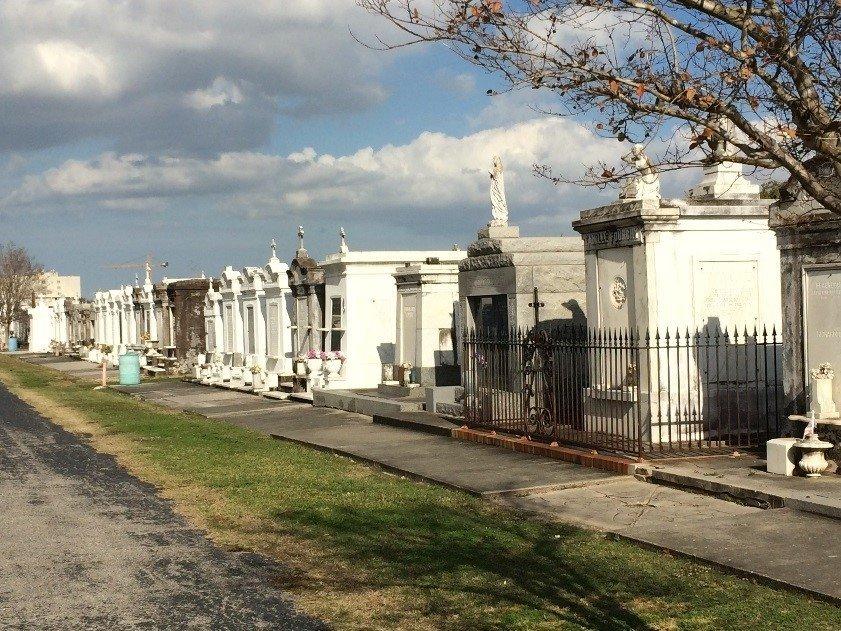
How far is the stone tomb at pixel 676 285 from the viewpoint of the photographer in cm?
1366

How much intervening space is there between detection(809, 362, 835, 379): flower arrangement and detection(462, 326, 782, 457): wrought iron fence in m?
1.05

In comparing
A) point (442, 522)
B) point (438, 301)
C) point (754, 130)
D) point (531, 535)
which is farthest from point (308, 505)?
point (438, 301)

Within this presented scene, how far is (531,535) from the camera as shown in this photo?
9.34 metres

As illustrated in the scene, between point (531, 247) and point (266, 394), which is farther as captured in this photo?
point (266, 394)

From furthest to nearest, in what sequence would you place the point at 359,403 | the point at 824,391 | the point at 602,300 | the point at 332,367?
the point at 332,367 → the point at 359,403 → the point at 602,300 → the point at 824,391

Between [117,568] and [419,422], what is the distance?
9.49 meters

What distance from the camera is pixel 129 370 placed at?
34.2 m

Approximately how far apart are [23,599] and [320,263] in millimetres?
18640

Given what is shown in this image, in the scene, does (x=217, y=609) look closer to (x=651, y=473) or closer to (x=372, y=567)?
(x=372, y=567)

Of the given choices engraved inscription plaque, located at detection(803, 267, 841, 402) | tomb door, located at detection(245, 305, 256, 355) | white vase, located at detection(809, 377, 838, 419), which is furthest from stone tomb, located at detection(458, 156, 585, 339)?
tomb door, located at detection(245, 305, 256, 355)

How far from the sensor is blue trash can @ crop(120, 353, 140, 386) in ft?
112

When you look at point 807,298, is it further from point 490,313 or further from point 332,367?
point 332,367

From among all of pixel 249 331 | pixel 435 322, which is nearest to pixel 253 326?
pixel 249 331

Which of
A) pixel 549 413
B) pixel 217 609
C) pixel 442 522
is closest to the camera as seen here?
pixel 217 609
